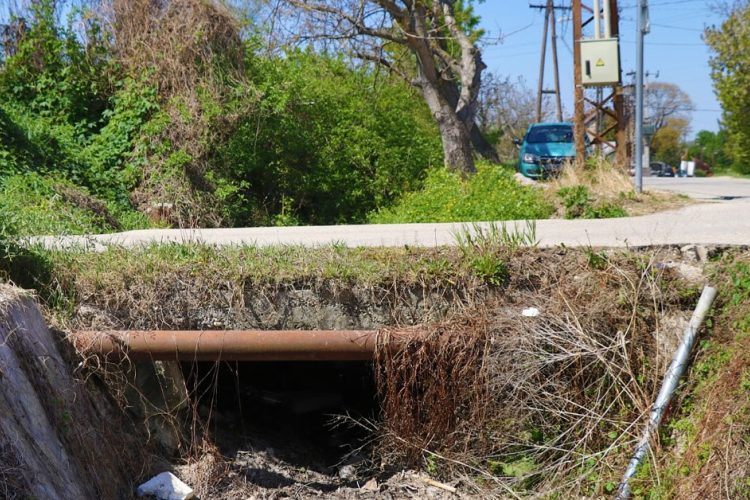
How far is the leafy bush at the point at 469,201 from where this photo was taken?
10867mm

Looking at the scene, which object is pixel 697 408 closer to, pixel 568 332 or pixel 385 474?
pixel 568 332

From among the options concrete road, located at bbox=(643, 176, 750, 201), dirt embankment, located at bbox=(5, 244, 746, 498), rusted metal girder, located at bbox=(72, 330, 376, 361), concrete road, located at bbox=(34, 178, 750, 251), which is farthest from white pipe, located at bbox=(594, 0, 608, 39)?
rusted metal girder, located at bbox=(72, 330, 376, 361)

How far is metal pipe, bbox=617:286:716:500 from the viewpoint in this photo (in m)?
4.80

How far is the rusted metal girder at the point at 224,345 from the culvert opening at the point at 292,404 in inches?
19.5

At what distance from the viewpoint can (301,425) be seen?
22.5 ft

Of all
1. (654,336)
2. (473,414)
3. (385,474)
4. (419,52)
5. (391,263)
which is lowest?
(385,474)

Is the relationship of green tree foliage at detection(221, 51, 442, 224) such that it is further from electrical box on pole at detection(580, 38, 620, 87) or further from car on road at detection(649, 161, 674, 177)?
car on road at detection(649, 161, 674, 177)

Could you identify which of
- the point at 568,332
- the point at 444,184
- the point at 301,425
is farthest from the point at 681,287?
the point at 444,184

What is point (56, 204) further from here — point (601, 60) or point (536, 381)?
point (601, 60)

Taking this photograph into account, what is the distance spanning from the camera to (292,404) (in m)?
7.15

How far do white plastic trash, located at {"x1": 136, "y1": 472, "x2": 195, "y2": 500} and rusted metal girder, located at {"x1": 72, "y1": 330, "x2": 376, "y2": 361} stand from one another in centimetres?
81

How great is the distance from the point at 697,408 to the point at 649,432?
0.33 meters

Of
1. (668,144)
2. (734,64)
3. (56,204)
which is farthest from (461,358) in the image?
(668,144)

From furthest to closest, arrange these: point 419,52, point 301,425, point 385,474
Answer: point 419,52 → point 301,425 → point 385,474
